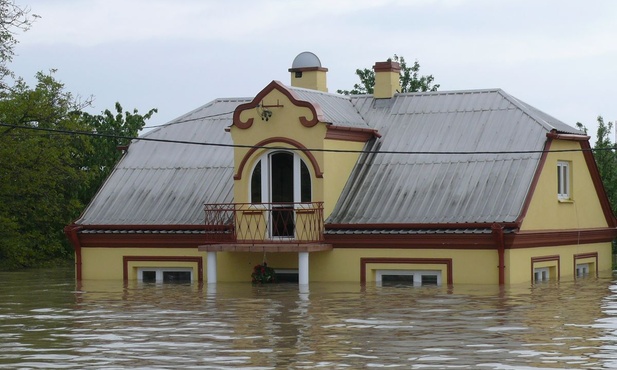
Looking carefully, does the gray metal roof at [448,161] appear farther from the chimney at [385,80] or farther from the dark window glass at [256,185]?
the dark window glass at [256,185]

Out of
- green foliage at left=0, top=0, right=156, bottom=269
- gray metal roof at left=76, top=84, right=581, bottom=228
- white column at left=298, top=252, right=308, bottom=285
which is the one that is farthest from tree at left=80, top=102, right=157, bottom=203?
white column at left=298, top=252, right=308, bottom=285

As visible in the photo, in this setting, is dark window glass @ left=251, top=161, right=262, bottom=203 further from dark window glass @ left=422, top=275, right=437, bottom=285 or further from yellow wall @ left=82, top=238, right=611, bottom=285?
dark window glass @ left=422, top=275, right=437, bottom=285

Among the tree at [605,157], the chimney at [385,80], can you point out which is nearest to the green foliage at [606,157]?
the tree at [605,157]

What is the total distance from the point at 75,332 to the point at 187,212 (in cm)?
1518

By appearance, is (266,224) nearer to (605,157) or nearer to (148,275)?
(148,275)

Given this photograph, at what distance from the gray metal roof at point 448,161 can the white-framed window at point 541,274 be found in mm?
2411

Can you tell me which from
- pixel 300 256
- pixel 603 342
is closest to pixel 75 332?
pixel 603 342

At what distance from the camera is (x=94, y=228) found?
37.0 metres

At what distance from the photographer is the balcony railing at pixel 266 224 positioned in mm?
33938

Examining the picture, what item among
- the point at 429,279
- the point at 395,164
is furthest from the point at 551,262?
the point at 395,164

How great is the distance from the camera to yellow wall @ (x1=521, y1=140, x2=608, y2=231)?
1308 inches

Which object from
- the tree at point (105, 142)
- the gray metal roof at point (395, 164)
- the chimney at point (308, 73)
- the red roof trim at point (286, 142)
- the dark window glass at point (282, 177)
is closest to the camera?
the gray metal roof at point (395, 164)

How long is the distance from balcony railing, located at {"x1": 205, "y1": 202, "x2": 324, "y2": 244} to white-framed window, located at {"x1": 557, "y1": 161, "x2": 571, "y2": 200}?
7.13 m

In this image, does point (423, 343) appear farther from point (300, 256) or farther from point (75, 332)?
point (300, 256)
